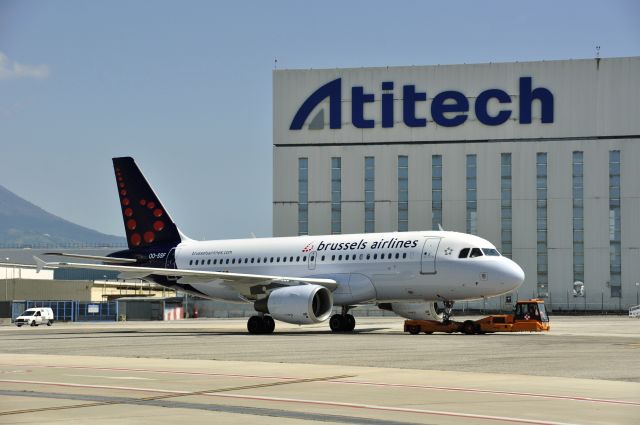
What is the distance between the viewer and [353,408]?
50.1ft

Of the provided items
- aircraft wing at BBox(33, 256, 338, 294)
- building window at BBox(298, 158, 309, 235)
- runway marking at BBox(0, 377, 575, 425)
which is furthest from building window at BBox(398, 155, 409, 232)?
runway marking at BBox(0, 377, 575, 425)

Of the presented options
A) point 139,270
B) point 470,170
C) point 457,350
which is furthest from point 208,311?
point 457,350

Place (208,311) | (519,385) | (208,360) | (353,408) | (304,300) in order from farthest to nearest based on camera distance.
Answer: (208,311), (304,300), (208,360), (519,385), (353,408)

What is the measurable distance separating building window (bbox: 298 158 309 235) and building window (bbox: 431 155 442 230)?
39.7ft

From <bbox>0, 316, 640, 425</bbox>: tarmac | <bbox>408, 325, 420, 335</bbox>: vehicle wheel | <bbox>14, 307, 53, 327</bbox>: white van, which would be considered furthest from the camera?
<bbox>14, 307, 53, 327</bbox>: white van

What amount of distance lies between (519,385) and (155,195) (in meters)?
40.4

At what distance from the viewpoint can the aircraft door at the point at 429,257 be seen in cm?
4338

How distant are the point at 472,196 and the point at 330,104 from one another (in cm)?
1626

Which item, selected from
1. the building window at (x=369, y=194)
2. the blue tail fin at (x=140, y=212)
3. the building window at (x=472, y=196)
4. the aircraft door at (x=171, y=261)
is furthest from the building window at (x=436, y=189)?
the aircraft door at (x=171, y=261)

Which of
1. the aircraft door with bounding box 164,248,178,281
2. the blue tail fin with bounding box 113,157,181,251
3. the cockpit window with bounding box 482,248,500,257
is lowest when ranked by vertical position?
the aircraft door with bounding box 164,248,178,281

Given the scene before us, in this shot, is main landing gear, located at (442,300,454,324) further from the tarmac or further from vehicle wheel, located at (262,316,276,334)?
the tarmac

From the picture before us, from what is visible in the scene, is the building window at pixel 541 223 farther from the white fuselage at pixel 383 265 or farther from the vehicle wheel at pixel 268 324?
the vehicle wheel at pixel 268 324

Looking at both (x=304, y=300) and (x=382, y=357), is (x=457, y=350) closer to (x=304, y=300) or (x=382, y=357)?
(x=382, y=357)

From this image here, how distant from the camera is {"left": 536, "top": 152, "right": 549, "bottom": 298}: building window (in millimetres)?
90688
